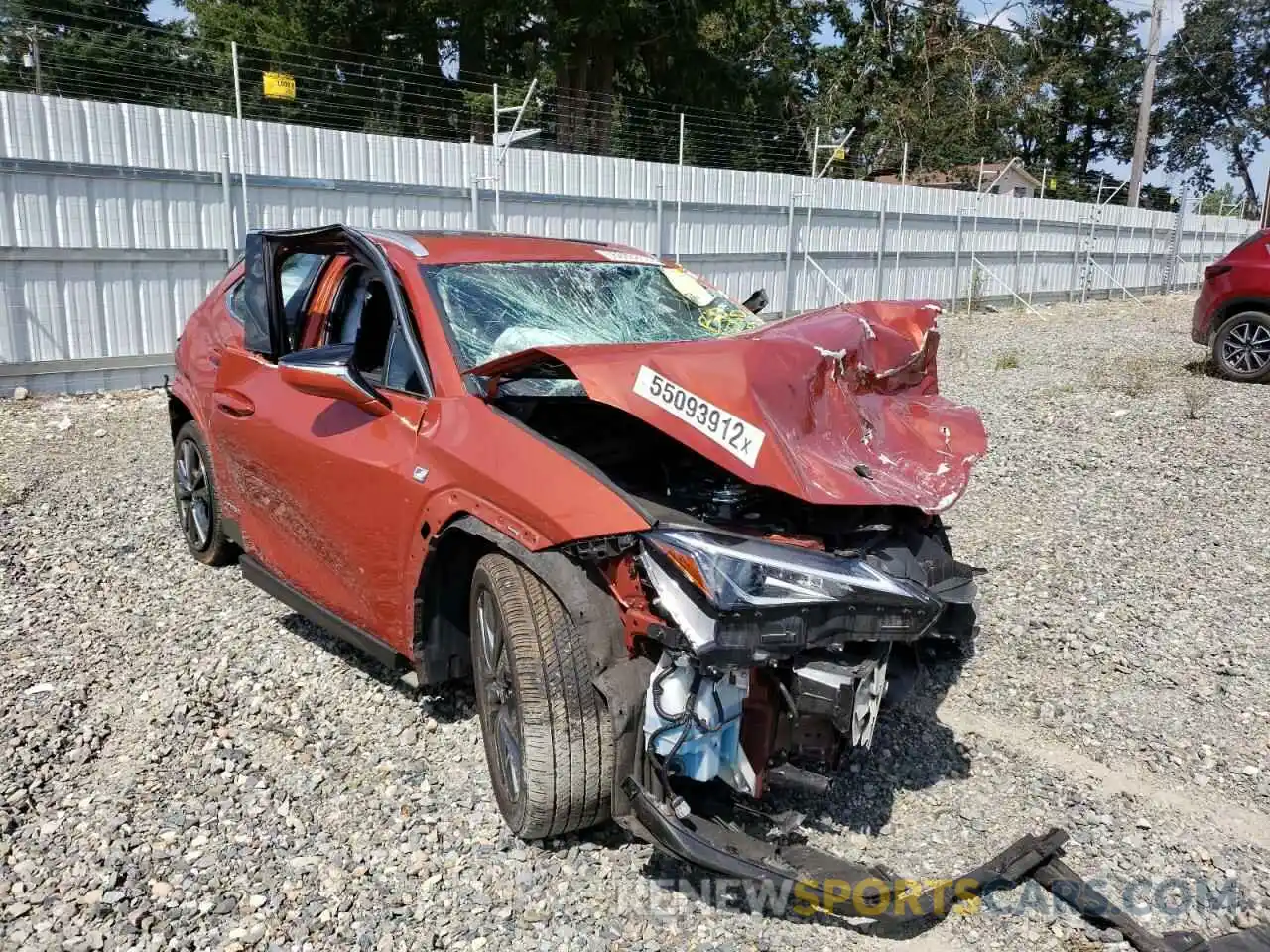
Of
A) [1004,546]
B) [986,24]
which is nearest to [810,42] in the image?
[986,24]

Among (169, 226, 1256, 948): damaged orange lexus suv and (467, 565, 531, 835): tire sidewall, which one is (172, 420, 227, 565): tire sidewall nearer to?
(169, 226, 1256, 948): damaged orange lexus suv

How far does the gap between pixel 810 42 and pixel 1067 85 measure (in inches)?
773

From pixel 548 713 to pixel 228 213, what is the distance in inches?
353

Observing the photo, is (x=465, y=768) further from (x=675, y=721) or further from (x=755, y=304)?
(x=755, y=304)

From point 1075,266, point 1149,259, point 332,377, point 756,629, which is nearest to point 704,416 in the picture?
point 756,629

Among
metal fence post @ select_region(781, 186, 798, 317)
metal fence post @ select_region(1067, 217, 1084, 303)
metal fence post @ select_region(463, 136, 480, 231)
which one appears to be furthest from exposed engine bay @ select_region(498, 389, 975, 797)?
metal fence post @ select_region(1067, 217, 1084, 303)

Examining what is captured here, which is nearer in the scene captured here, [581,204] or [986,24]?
[581,204]

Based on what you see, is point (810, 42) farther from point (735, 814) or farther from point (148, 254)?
point (735, 814)

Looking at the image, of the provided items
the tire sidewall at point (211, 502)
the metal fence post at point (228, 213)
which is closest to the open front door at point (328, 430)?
the tire sidewall at point (211, 502)

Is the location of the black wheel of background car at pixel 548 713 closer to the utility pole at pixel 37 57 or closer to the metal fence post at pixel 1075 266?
the utility pole at pixel 37 57

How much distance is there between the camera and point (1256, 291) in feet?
32.5

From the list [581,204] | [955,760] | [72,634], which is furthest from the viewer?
[581,204]

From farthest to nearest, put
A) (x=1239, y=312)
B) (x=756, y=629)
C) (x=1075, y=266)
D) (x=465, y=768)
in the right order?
(x=1075, y=266)
(x=1239, y=312)
(x=465, y=768)
(x=756, y=629)

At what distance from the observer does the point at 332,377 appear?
339 centimetres
